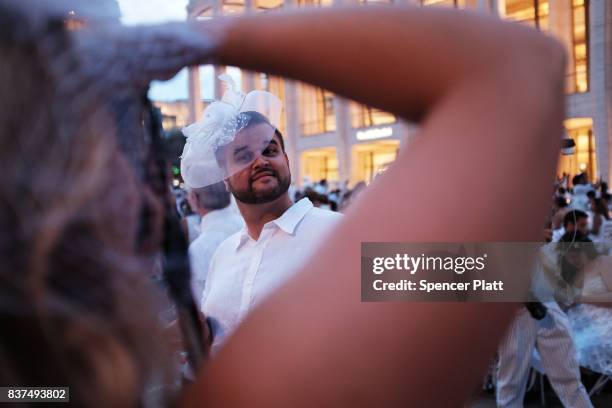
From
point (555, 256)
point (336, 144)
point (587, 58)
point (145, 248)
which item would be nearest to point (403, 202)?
point (145, 248)

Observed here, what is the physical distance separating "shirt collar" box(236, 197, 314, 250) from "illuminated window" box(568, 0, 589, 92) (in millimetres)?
14786

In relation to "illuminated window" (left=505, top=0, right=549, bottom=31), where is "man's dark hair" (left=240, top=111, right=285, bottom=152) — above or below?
below

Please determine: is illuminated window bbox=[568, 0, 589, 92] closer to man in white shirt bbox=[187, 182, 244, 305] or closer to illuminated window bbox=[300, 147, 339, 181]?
illuminated window bbox=[300, 147, 339, 181]

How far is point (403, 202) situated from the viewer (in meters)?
0.36

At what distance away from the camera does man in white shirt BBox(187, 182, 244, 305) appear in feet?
9.19

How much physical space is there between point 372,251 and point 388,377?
3.7 inches

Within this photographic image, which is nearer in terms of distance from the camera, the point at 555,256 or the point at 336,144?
the point at 555,256

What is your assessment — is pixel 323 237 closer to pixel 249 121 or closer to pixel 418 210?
pixel 418 210

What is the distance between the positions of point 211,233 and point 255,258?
1.20 metres

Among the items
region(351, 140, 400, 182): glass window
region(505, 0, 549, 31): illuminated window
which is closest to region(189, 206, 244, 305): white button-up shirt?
region(505, 0, 549, 31): illuminated window

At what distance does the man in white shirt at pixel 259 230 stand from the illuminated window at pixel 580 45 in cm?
1480

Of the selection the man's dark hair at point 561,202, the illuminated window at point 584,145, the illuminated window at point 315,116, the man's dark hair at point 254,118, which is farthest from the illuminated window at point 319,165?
the man's dark hair at point 254,118

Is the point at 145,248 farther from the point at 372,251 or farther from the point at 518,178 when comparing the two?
the point at 518,178

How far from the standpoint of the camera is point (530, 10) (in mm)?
16656
